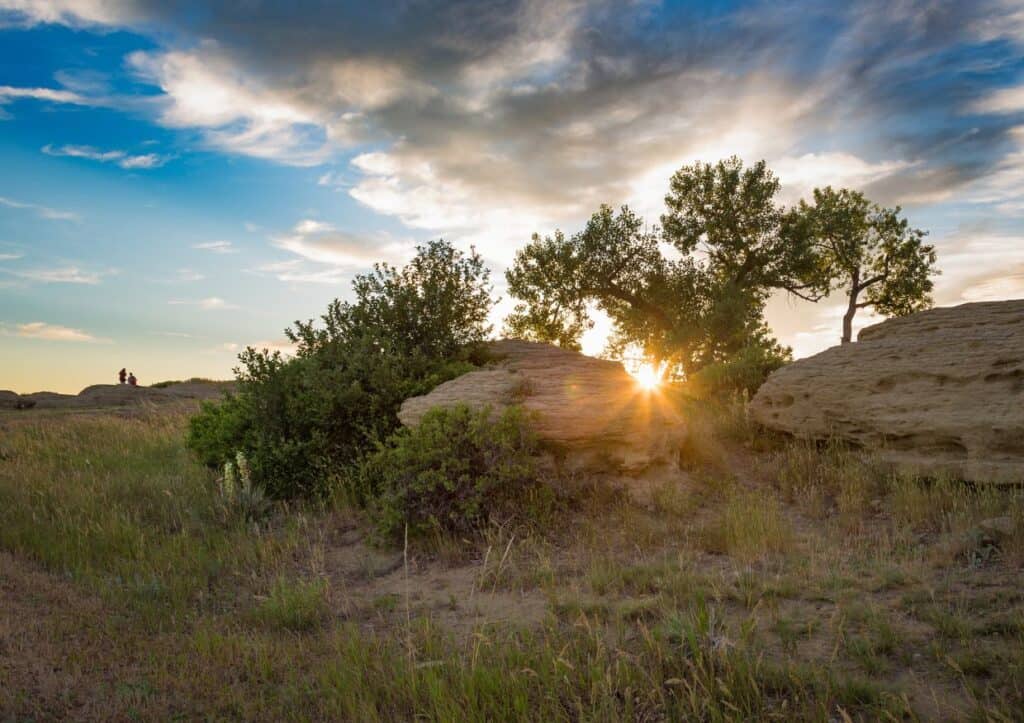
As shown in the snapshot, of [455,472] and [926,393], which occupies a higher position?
[926,393]

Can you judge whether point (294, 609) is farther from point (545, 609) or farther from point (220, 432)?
point (220, 432)

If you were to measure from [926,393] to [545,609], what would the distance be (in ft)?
25.4

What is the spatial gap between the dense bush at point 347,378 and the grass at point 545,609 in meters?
1.06

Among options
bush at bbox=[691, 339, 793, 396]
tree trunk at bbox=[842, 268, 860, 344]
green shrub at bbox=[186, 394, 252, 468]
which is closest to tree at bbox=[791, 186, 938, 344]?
tree trunk at bbox=[842, 268, 860, 344]

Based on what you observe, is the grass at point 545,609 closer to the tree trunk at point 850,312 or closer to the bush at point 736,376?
the bush at point 736,376

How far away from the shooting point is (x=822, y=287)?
26.0m

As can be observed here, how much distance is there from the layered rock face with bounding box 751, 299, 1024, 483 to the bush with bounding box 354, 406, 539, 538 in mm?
5405

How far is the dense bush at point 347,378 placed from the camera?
10867 mm

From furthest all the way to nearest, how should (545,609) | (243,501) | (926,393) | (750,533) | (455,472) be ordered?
(926,393) → (243,501) → (455,472) → (750,533) → (545,609)

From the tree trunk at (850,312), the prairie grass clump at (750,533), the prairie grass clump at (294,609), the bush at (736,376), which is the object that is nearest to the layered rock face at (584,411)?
the prairie grass clump at (750,533)

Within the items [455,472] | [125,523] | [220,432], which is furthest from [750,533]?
[220,432]

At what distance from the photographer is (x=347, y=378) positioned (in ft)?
36.6

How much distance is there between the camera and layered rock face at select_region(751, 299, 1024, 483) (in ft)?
30.1

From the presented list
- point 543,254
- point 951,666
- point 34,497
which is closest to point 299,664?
point 951,666
